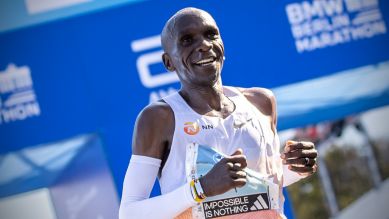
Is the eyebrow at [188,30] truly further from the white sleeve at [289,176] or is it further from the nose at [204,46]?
the white sleeve at [289,176]

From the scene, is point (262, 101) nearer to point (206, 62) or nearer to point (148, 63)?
point (206, 62)

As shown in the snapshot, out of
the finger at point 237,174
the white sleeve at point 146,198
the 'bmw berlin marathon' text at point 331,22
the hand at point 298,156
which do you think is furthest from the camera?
the 'bmw berlin marathon' text at point 331,22

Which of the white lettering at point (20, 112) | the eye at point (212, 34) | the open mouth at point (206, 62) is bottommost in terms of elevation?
the white lettering at point (20, 112)

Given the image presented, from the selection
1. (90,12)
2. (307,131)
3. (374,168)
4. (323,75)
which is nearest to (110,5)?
(90,12)

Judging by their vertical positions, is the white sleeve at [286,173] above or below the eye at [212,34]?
below

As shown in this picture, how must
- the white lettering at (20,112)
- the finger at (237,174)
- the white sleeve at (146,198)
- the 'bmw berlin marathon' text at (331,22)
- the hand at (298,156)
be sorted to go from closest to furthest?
the finger at (237,174), the white sleeve at (146,198), the hand at (298,156), the white lettering at (20,112), the 'bmw berlin marathon' text at (331,22)

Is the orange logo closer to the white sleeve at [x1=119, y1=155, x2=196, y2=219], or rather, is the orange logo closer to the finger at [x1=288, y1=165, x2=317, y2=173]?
the white sleeve at [x1=119, y1=155, x2=196, y2=219]

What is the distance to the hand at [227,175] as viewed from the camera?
1963 millimetres

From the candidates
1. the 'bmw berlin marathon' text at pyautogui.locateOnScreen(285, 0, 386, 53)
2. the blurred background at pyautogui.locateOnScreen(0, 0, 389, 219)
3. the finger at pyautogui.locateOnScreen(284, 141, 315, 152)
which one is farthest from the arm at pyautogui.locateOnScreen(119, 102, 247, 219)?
the 'bmw berlin marathon' text at pyautogui.locateOnScreen(285, 0, 386, 53)

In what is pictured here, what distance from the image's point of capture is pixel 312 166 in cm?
226

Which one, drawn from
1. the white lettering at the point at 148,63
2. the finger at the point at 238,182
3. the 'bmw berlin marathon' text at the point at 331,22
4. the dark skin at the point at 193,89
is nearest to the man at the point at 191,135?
the dark skin at the point at 193,89

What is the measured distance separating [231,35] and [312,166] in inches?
77.1

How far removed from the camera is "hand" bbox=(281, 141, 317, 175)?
87.3 inches

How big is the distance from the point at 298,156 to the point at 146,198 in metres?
0.48
